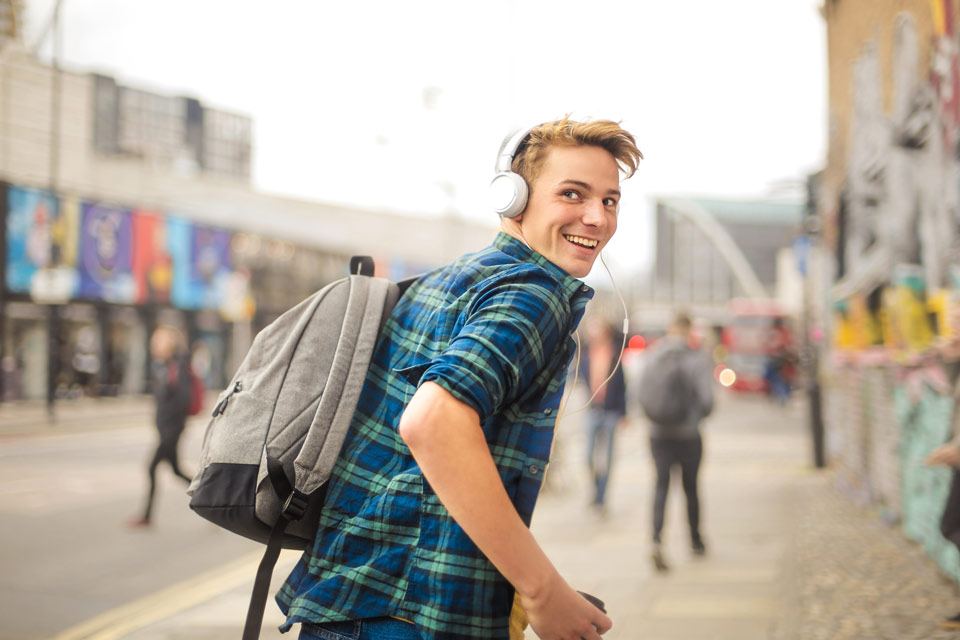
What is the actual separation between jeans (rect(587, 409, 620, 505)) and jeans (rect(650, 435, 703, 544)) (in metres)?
1.92

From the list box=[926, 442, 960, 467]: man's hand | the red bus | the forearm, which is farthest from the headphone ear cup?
the red bus

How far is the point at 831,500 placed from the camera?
361 inches

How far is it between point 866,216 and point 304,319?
8.55 metres

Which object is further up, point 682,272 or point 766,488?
point 682,272

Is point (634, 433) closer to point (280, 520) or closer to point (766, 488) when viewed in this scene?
point (766, 488)

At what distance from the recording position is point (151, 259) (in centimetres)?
3070

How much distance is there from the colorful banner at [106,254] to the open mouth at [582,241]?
27.9 meters

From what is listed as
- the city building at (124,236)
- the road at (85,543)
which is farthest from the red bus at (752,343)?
the road at (85,543)

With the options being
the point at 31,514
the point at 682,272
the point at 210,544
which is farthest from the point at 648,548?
the point at 682,272

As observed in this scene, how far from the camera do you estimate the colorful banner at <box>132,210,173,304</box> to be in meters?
30.1

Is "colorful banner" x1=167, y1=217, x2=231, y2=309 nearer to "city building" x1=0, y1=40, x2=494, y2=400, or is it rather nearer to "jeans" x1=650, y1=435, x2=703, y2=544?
"city building" x1=0, y1=40, x2=494, y2=400

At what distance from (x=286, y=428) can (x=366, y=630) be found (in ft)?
1.29

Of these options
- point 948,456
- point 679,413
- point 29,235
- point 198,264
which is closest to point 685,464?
point 679,413

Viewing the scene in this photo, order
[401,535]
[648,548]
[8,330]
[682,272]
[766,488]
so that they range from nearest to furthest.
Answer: [401,535], [648,548], [766,488], [8,330], [682,272]
